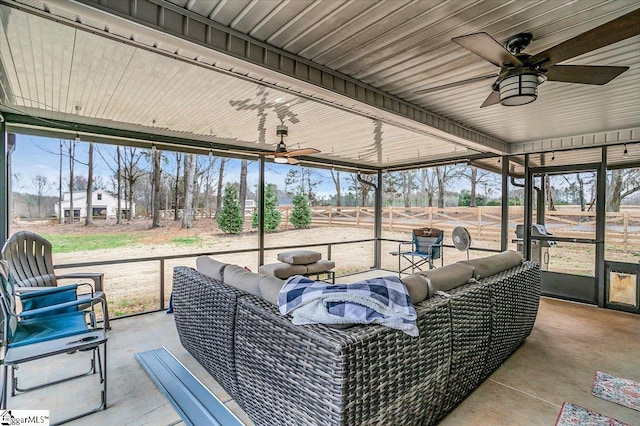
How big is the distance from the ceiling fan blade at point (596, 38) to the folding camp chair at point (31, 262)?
4.00 m

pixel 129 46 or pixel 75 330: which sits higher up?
pixel 129 46

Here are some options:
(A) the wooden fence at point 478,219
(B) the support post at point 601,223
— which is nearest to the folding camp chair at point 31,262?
(A) the wooden fence at point 478,219

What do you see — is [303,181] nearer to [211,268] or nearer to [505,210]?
[505,210]

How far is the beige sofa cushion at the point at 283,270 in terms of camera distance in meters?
4.61

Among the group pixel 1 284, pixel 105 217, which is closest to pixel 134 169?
pixel 105 217

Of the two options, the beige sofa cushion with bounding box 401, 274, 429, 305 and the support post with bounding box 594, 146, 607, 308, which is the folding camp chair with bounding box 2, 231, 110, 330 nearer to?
the beige sofa cushion with bounding box 401, 274, 429, 305

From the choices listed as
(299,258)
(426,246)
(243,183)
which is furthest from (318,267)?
(426,246)

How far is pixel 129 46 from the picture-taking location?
6.97 ft

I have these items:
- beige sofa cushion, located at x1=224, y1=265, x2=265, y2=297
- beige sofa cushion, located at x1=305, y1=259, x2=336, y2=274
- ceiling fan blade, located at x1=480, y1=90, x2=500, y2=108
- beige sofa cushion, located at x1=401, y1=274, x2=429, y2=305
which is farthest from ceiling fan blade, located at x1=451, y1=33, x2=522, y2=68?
beige sofa cushion, located at x1=305, y1=259, x2=336, y2=274

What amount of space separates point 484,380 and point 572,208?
382 centimetres

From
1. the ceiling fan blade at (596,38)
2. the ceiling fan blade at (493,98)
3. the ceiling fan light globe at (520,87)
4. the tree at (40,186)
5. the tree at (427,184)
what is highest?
the ceiling fan blade at (596,38)

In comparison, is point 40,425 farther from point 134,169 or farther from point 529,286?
point 529,286

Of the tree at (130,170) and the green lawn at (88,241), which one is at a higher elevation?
the tree at (130,170)

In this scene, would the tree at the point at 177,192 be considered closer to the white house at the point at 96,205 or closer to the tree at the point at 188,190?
the tree at the point at 188,190
